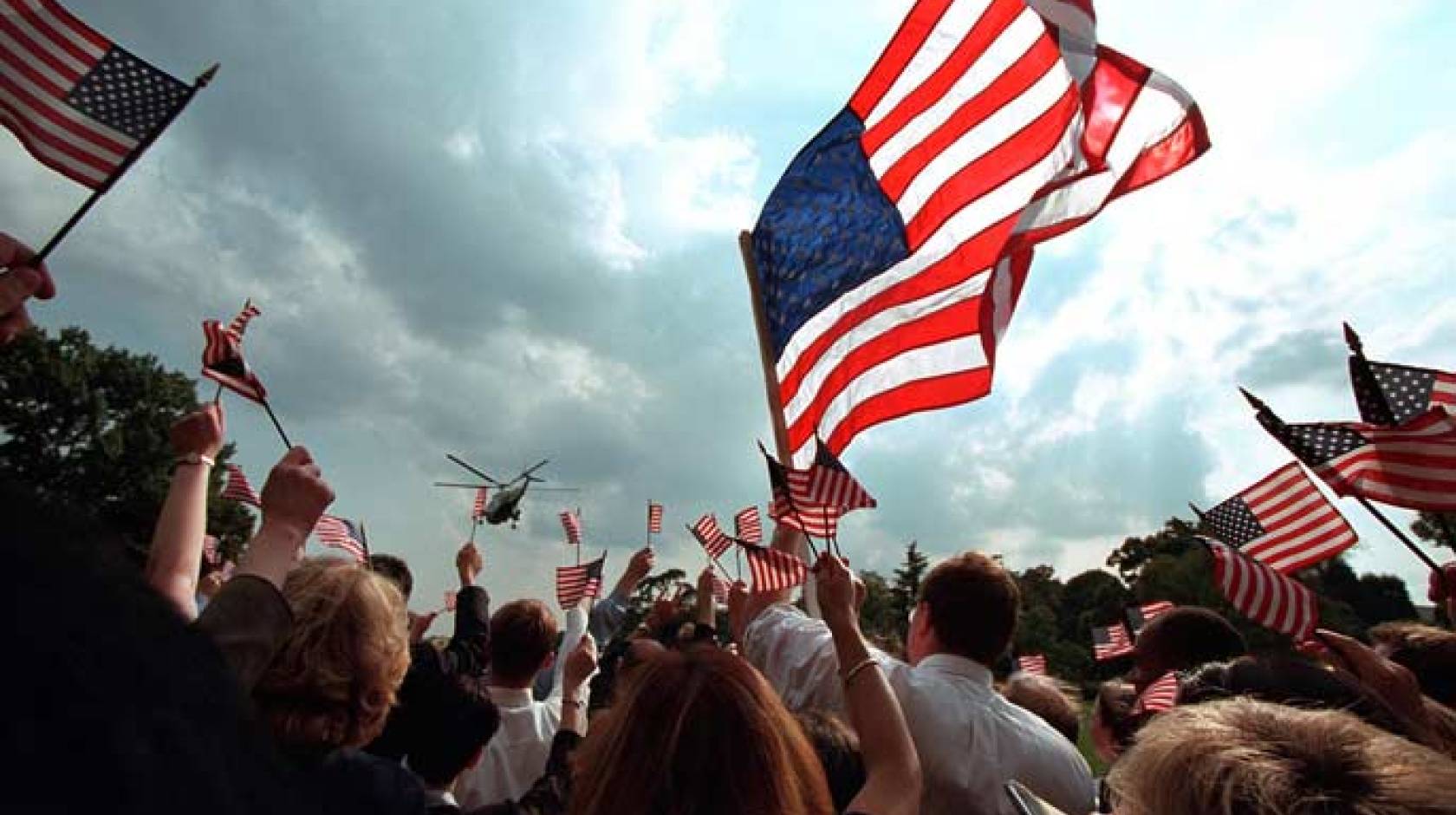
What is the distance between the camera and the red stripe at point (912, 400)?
5883mm

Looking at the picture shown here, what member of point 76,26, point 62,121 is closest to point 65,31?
point 76,26

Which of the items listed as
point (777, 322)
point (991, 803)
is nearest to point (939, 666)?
point (991, 803)

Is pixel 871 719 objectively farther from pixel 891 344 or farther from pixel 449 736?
pixel 891 344

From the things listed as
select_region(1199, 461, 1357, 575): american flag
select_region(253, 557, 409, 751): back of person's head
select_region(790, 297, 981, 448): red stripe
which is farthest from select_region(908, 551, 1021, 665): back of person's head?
select_region(1199, 461, 1357, 575): american flag

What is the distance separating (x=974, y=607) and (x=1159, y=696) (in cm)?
152

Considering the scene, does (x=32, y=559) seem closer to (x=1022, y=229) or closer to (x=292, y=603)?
(x=292, y=603)

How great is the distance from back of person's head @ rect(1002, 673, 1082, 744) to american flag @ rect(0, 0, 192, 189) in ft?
16.8

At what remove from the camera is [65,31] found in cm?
420

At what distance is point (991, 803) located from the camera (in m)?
3.05

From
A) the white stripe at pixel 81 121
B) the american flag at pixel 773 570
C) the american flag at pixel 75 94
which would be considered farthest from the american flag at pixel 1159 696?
the white stripe at pixel 81 121

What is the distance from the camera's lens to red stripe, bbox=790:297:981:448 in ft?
19.7

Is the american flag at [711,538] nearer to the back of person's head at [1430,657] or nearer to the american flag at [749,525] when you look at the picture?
the american flag at [749,525]

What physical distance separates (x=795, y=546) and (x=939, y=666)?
1.87 m

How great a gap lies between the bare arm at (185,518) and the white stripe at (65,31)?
268 centimetres
